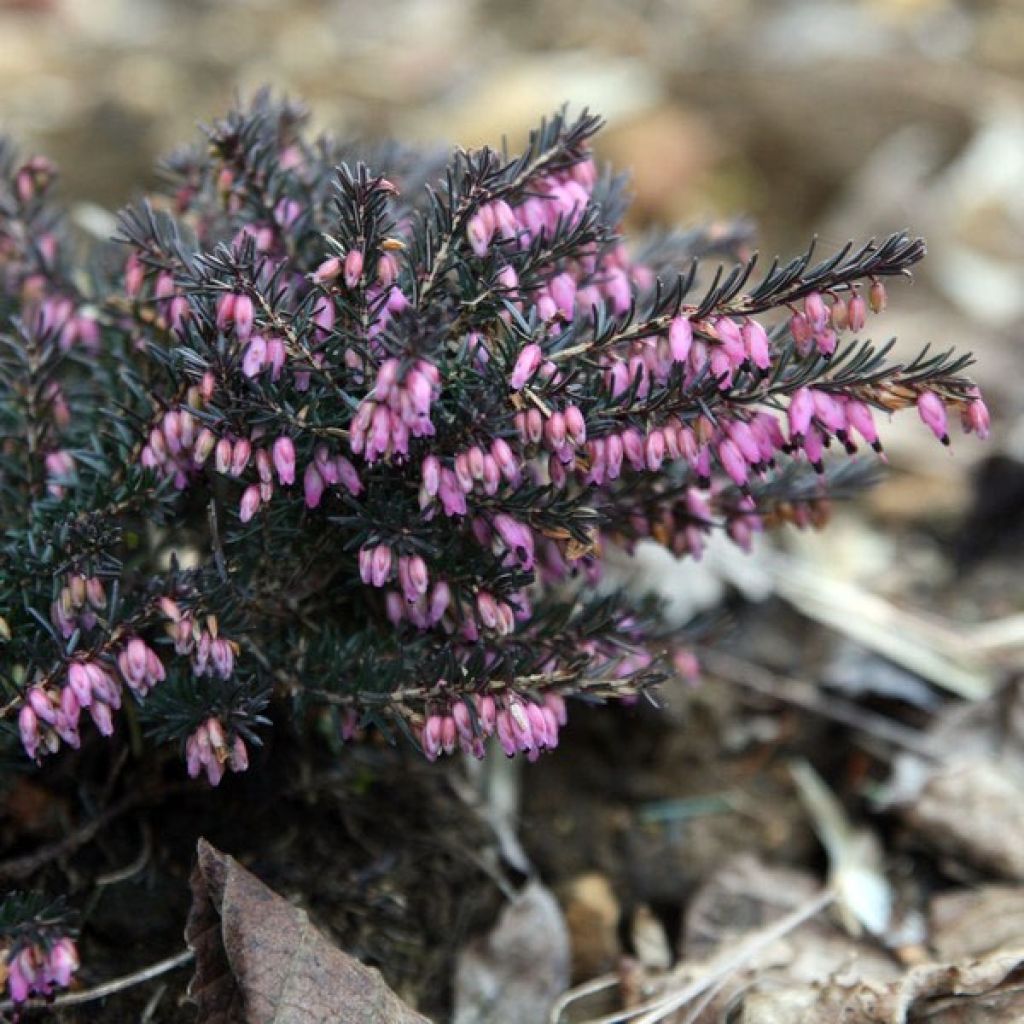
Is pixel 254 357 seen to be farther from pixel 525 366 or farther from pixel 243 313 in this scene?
pixel 525 366

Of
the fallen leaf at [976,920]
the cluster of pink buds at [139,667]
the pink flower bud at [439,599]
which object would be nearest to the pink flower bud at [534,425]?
the pink flower bud at [439,599]

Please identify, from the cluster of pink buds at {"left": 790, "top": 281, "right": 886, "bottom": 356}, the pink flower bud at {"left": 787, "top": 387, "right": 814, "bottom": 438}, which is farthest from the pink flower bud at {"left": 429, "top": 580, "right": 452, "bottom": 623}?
the cluster of pink buds at {"left": 790, "top": 281, "right": 886, "bottom": 356}

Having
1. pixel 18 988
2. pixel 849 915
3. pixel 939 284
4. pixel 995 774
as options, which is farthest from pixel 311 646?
pixel 939 284

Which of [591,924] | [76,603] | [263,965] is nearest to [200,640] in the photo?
[76,603]

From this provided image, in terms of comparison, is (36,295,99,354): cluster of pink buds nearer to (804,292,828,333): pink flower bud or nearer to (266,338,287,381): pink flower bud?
(266,338,287,381): pink flower bud

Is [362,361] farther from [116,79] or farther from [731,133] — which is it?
[116,79]

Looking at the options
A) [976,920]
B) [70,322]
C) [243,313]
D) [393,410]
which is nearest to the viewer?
[393,410]

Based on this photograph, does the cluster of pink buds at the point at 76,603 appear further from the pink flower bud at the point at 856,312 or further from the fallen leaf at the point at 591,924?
the fallen leaf at the point at 591,924
